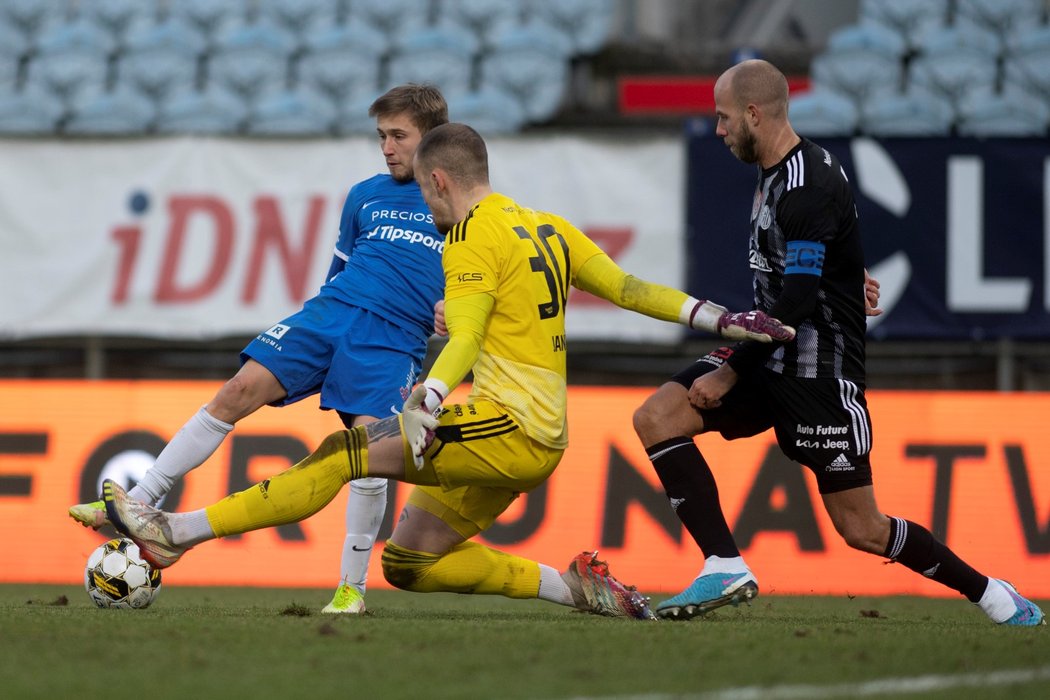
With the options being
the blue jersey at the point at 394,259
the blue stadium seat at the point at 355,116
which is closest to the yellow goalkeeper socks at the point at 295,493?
the blue jersey at the point at 394,259

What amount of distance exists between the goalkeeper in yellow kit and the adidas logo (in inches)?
23.4

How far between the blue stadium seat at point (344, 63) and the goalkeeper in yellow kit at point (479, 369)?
7.72 metres

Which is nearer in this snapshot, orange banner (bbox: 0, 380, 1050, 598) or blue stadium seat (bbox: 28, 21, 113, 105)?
orange banner (bbox: 0, 380, 1050, 598)

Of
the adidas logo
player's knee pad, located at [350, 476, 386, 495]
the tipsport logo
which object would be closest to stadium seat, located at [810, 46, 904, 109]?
the tipsport logo

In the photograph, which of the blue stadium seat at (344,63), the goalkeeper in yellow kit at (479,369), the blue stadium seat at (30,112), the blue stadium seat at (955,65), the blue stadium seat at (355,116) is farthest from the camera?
the blue stadium seat at (344,63)

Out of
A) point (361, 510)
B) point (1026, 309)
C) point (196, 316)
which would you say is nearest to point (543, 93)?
point (196, 316)

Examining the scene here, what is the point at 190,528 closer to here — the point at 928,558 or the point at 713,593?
the point at 713,593

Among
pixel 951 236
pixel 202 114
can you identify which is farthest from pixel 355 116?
pixel 951 236

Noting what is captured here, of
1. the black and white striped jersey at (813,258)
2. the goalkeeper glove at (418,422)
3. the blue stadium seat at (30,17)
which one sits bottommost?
the goalkeeper glove at (418,422)

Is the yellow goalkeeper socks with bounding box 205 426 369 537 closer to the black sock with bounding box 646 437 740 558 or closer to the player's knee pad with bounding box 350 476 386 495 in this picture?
the player's knee pad with bounding box 350 476 386 495

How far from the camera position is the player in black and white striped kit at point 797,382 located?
512 centimetres

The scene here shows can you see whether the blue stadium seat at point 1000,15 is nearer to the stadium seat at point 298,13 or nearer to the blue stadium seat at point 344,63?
the blue stadium seat at point 344,63

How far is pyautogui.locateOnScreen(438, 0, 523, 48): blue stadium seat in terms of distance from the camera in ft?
43.4

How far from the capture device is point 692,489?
5.33 m
